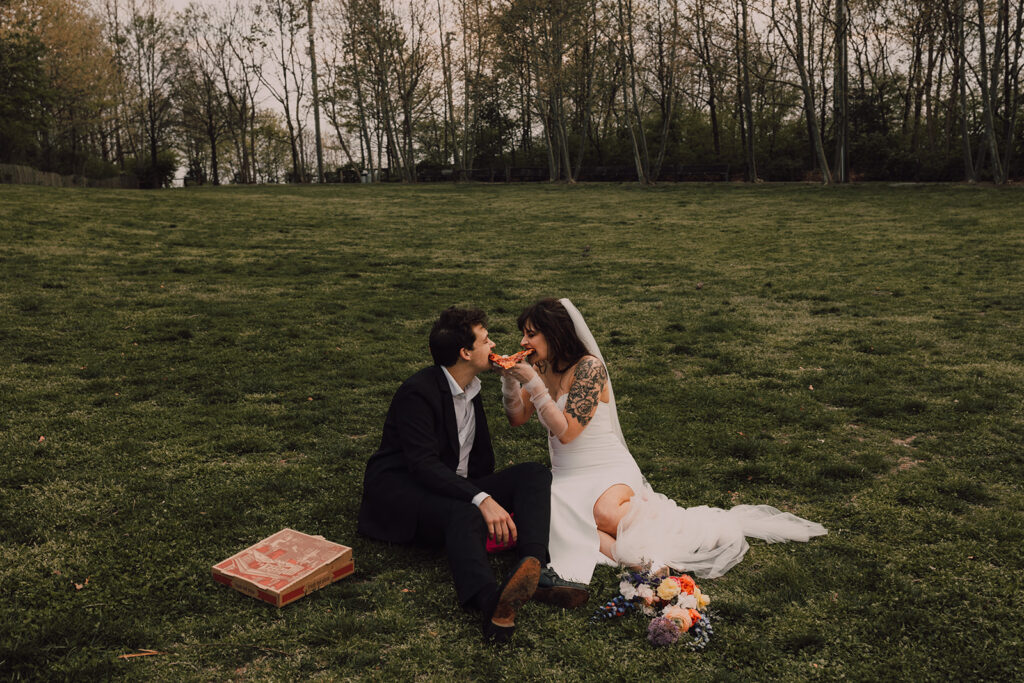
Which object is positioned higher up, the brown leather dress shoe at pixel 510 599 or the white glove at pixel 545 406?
the white glove at pixel 545 406

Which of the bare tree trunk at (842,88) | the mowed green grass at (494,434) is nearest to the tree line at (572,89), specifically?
the bare tree trunk at (842,88)

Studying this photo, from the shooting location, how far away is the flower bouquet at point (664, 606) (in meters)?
3.40

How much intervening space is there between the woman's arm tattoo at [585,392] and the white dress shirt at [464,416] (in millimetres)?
671

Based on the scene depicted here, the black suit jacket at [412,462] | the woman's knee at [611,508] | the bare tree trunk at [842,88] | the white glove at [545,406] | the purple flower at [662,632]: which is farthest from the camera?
the bare tree trunk at [842,88]

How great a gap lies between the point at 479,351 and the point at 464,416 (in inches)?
16.9

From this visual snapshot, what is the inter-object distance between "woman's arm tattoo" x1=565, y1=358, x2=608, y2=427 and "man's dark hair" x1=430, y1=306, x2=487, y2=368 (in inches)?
33.9

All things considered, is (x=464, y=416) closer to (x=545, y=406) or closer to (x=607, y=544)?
(x=545, y=406)

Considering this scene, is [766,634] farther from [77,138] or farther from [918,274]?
[77,138]

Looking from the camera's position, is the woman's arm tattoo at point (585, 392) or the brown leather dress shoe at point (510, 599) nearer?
the brown leather dress shoe at point (510, 599)

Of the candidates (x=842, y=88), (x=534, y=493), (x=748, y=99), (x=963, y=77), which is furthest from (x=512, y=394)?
(x=748, y=99)

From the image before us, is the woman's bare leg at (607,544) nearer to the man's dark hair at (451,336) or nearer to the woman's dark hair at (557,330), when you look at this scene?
the woman's dark hair at (557,330)

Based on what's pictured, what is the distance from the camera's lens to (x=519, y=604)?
3.47 metres

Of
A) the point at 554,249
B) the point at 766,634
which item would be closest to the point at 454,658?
the point at 766,634

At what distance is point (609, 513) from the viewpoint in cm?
435
